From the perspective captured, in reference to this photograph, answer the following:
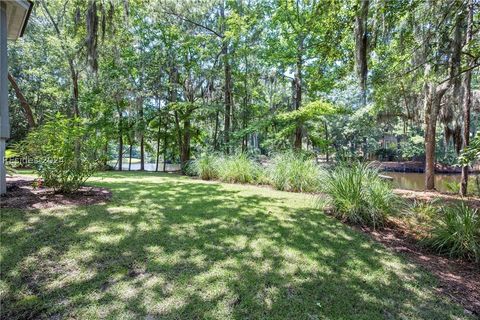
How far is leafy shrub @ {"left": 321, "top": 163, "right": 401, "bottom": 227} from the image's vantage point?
12.4ft

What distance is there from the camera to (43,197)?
3.97 m

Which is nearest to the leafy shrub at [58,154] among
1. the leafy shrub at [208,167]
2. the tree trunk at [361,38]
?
the leafy shrub at [208,167]

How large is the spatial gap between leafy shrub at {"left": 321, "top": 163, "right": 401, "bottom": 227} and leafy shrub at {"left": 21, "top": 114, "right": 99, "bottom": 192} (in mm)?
4005

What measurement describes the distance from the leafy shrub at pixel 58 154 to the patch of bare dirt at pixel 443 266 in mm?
4369

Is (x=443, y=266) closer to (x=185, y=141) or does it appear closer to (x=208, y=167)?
(x=208, y=167)

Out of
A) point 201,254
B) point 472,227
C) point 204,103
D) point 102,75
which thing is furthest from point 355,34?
point 102,75

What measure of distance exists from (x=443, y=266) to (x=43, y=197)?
5.20 metres

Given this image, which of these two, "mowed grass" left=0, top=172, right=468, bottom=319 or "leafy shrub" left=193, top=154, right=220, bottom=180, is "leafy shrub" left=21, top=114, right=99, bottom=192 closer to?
"mowed grass" left=0, top=172, right=468, bottom=319

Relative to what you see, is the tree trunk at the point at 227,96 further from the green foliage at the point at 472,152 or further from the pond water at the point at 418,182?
the green foliage at the point at 472,152

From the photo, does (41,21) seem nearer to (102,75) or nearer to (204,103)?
(102,75)

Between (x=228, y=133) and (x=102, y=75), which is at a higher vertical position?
(x=102, y=75)

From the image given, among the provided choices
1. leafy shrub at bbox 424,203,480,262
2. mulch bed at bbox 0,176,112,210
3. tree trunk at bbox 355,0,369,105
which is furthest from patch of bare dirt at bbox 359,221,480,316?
mulch bed at bbox 0,176,112,210

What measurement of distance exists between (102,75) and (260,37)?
741cm

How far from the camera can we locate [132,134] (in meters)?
14.2
